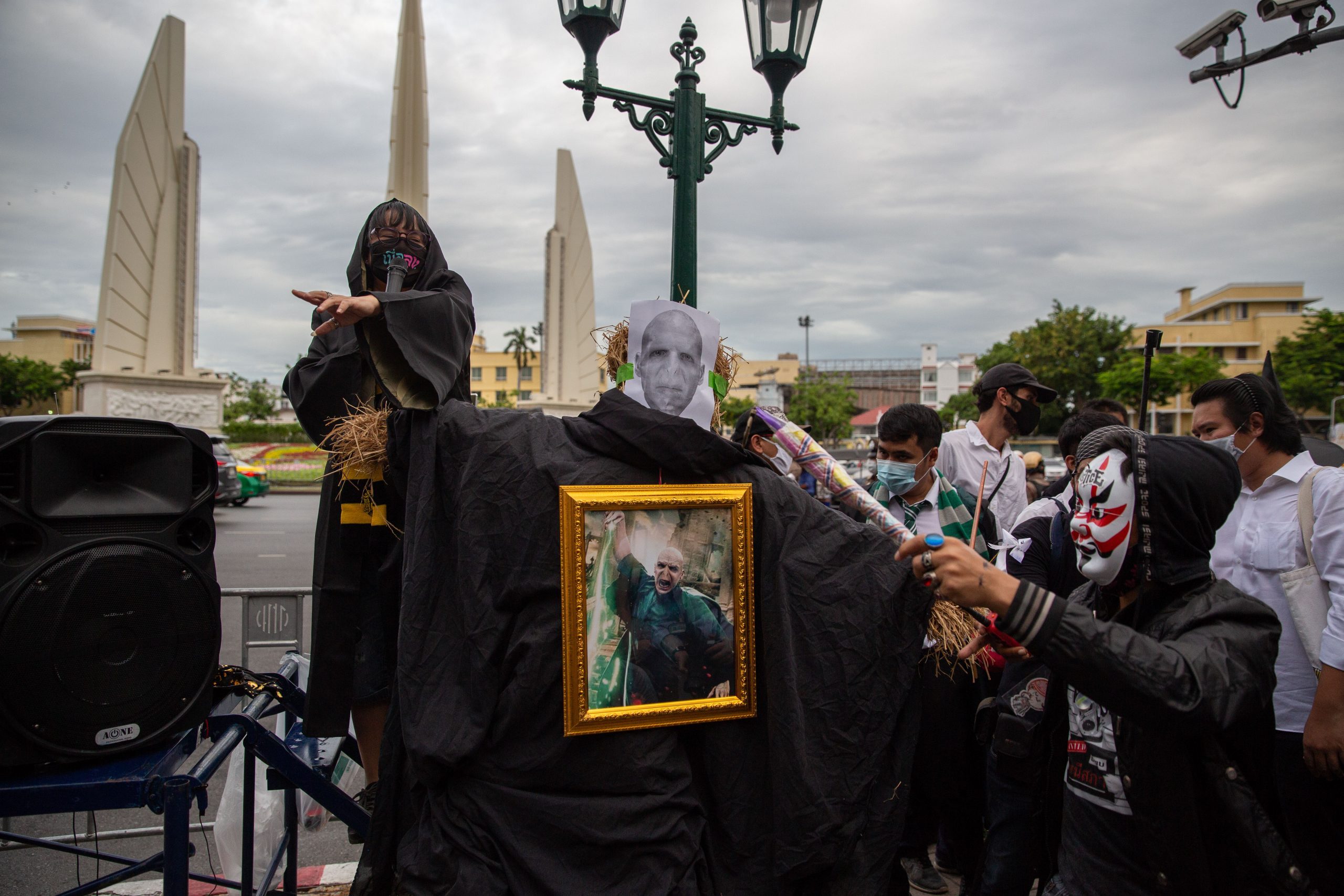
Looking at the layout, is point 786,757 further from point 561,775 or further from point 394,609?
point 394,609

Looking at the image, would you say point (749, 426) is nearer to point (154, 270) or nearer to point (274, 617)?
point (274, 617)

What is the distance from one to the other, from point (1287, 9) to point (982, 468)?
22.7ft

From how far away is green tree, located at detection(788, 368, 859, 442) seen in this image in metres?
52.9

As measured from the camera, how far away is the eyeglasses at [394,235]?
2.67 meters

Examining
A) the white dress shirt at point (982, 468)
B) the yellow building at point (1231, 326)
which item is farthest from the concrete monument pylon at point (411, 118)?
the yellow building at point (1231, 326)

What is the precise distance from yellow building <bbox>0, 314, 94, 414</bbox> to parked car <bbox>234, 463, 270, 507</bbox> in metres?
43.0

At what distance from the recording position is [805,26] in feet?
15.0

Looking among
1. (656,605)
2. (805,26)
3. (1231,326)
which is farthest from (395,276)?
(1231,326)

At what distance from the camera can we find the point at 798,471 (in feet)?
9.83

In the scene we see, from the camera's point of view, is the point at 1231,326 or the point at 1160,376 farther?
the point at 1231,326

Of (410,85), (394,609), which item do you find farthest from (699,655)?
(410,85)

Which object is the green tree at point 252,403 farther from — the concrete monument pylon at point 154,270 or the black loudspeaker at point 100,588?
the black loudspeaker at point 100,588

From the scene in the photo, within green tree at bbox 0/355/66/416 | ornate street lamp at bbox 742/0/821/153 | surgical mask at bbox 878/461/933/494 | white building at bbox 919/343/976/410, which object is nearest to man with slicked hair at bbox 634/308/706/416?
surgical mask at bbox 878/461/933/494

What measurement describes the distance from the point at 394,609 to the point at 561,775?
1.02 meters
